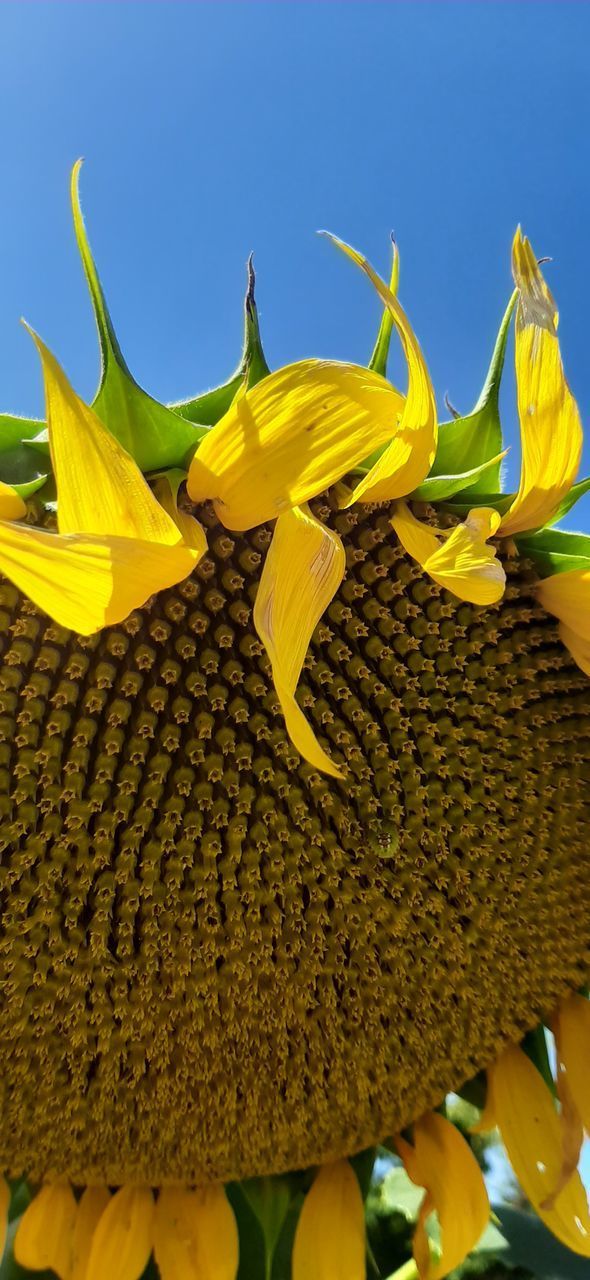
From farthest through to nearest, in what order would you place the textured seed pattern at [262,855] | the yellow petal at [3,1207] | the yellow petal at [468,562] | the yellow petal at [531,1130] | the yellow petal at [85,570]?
the yellow petal at [531,1130] < the yellow petal at [3,1207] < the textured seed pattern at [262,855] < the yellow petal at [468,562] < the yellow petal at [85,570]

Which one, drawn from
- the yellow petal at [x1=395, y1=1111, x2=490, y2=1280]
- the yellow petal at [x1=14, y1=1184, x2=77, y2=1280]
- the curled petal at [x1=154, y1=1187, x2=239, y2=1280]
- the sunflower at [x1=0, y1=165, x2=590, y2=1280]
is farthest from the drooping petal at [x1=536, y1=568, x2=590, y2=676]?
the yellow petal at [x1=14, y1=1184, x2=77, y2=1280]

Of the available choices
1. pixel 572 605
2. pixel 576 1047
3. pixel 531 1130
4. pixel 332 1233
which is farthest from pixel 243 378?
pixel 332 1233

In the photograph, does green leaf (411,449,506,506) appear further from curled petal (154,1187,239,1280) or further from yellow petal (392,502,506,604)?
curled petal (154,1187,239,1280)

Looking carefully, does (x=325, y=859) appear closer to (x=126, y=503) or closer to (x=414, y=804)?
(x=414, y=804)

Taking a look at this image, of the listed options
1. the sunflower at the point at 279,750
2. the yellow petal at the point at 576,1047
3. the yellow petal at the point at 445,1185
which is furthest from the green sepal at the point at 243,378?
the yellow petal at the point at 445,1185

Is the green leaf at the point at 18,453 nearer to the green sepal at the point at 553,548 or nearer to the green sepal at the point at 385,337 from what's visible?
the green sepal at the point at 385,337

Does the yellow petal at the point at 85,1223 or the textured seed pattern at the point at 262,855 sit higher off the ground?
the textured seed pattern at the point at 262,855
